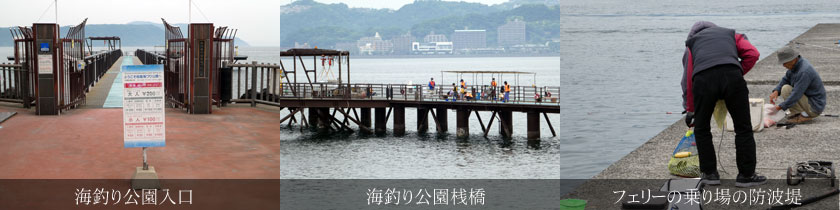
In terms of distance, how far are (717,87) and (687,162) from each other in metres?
1.01

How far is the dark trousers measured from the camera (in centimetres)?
631

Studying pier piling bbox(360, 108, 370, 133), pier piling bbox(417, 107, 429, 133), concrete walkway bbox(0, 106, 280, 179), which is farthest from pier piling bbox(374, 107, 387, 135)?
concrete walkway bbox(0, 106, 280, 179)

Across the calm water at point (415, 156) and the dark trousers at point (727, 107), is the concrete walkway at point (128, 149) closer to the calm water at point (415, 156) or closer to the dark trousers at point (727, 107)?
the dark trousers at point (727, 107)

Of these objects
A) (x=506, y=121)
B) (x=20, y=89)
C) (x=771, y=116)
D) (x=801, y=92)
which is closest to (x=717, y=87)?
(x=801, y=92)

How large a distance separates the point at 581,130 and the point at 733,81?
32.4m

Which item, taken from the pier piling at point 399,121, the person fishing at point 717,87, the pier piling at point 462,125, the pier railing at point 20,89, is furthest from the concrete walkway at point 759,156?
the pier piling at point 399,121

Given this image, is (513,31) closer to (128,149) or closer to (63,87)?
(63,87)

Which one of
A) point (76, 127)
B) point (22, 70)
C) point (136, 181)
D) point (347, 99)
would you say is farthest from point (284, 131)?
point (136, 181)

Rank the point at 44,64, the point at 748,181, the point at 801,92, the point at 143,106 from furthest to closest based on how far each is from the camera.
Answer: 1. the point at 44,64
2. the point at 801,92
3. the point at 143,106
4. the point at 748,181

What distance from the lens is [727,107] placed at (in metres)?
6.48

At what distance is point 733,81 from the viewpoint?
20.7 feet

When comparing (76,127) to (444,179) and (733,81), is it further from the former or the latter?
(444,179)

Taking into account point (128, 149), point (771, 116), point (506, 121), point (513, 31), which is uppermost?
point (513, 31)

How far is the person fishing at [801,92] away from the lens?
9.51 meters
